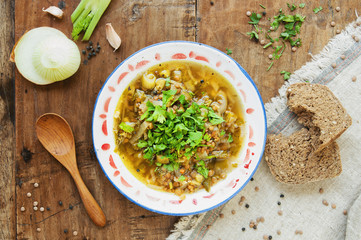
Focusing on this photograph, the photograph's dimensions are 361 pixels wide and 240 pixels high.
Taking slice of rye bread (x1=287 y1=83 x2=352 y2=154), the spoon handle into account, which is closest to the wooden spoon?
the spoon handle

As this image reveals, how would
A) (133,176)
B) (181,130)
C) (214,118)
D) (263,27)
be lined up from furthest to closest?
1. (263,27)
2. (133,176)
3. (214,118)
4. (181,130)

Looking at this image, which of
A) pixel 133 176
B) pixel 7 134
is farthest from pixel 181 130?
pixel 7 134

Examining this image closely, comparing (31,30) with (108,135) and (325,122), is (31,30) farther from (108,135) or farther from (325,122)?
(325,122)

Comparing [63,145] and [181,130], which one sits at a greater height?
[181,130]

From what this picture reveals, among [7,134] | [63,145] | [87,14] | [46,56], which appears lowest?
[7,134]

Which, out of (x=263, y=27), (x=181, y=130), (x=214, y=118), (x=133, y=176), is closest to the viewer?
(x=181, y=130)

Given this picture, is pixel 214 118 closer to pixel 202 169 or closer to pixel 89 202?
pixel 202 169

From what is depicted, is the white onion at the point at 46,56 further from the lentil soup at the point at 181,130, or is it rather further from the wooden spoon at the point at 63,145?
the lentil soup at the point at 181,130
